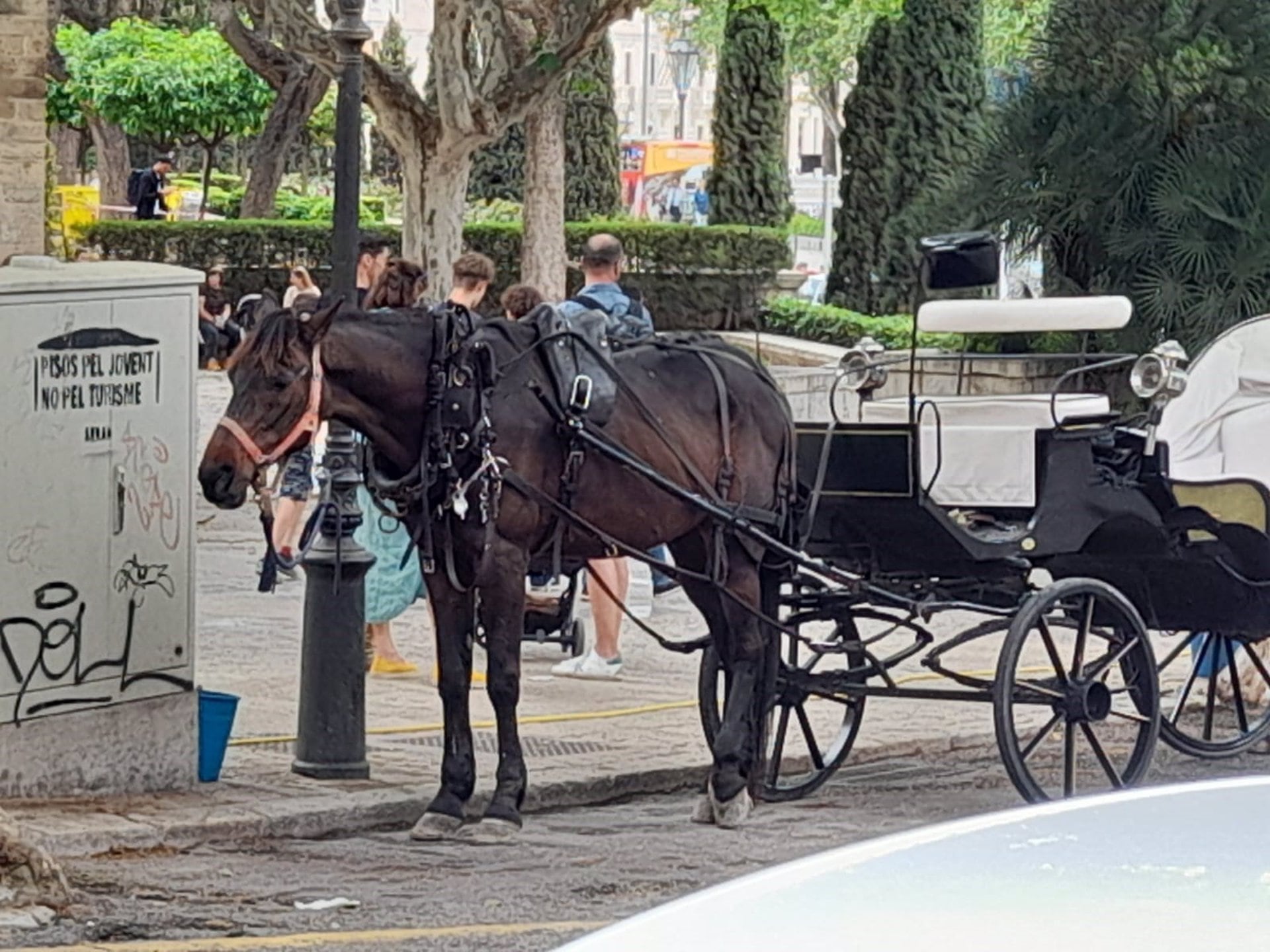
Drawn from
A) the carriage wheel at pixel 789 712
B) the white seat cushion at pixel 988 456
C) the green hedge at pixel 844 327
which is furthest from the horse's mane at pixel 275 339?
the green hedge at pixel 844 327

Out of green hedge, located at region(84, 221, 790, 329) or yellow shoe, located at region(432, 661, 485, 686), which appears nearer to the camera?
yellow shoe, located at region(432, 661, 485, 686)

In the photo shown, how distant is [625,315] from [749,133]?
2807 cm

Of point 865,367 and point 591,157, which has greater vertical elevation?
point 591,157

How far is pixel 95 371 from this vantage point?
29.3 ft

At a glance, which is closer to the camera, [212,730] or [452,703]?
[452,703]

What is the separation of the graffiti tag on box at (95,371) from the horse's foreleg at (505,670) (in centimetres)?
145

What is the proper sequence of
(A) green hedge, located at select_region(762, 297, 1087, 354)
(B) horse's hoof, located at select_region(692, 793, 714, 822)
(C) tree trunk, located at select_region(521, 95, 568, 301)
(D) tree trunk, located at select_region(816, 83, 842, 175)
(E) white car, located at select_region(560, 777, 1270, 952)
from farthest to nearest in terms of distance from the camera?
(D) tree trunk, located at select_region(816, 83, 842, 175), (C) tree trunk, located at select_region(521, 95, 568, 301), (A) green hedge, located at select_region(762, 297, 1087, 354), (B) horse's hoof, located at select_region(692, 793, 714, 822), (E) white car, located at select_region(560, 777, 1270, 952)

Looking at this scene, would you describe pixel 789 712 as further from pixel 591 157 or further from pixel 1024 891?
pixel 591 157

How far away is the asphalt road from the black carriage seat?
4.96ft

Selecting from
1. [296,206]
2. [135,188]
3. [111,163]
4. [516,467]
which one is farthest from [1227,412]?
[111,163]

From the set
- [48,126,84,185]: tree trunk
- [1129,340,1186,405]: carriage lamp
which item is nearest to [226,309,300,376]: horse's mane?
[1129,340,1186,405]: carriage lamp

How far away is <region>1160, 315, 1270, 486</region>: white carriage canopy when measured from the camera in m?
10.4

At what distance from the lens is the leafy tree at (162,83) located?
Answer: 4006 cm

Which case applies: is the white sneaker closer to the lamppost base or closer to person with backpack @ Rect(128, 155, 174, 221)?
the lamppost base
